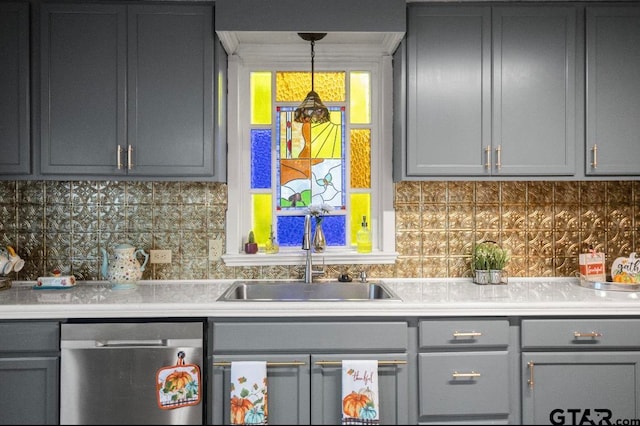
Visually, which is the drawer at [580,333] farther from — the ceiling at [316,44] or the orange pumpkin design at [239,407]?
the ceiling at [316,44]

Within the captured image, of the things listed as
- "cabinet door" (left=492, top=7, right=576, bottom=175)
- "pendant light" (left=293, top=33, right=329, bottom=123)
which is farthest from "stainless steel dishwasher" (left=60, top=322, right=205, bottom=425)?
"cabinet door" (left=492, top=7, right=576, bottom=175)

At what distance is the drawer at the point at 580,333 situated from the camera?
6.69 ft

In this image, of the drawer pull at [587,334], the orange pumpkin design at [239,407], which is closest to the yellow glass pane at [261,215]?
the orange pumpkin design at [239,407]

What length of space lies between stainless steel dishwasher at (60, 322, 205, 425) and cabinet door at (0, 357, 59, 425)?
0.05m

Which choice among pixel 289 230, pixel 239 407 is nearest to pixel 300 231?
pixel 289 230

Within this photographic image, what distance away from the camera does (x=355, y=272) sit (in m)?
2.64

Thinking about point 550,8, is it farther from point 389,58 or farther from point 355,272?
point 355,272

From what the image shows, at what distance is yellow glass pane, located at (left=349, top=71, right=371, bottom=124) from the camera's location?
2.72 meters

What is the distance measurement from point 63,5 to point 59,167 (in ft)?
2.64

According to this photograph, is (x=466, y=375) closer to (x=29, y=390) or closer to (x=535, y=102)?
(x=535, y=102)

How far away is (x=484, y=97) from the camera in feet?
7.65

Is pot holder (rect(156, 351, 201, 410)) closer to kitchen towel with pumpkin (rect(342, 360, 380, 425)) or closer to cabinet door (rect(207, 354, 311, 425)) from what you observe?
cabinet door (rect(207, 354, 311, 425))

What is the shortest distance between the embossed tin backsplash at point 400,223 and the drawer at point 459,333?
24.9 inches

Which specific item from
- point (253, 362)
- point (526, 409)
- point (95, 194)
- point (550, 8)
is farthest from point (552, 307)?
point (95, 194)
